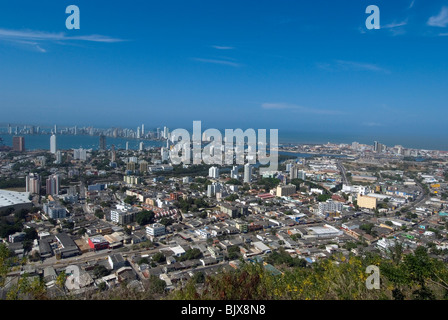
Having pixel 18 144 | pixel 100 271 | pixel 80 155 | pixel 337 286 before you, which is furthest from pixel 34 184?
pixel 18 144

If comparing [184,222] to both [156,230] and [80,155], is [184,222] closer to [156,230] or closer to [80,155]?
[156,230]

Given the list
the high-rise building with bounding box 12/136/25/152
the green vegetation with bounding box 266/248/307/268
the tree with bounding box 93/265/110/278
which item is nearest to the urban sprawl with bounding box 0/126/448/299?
the tree with bounding box 93/265/110/278

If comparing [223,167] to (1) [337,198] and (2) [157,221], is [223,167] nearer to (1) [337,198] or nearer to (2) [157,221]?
(1) [337,198]

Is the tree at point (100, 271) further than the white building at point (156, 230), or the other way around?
the white building at point (156, 230)

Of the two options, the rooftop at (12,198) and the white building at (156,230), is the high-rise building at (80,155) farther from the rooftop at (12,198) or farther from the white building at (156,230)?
the white building at (156,230)

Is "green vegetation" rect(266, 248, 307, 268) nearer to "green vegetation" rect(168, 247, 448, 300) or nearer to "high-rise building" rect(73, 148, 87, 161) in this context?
"green vegetation" rect(168, 247, 448, 300)

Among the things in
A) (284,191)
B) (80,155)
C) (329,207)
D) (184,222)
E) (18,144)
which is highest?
(18,144)

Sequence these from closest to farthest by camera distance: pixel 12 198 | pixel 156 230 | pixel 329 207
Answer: pixel 156 230 → pixel 12 198 → pixel 329 207

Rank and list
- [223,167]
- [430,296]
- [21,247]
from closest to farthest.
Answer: [430,296] < [21,247] < [223,167]

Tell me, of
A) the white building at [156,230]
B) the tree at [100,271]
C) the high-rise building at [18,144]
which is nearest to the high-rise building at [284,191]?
the white building at [156,230]

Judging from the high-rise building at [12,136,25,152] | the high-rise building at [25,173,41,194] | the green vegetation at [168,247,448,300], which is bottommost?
the high-rise building at [25,173,41,194]
